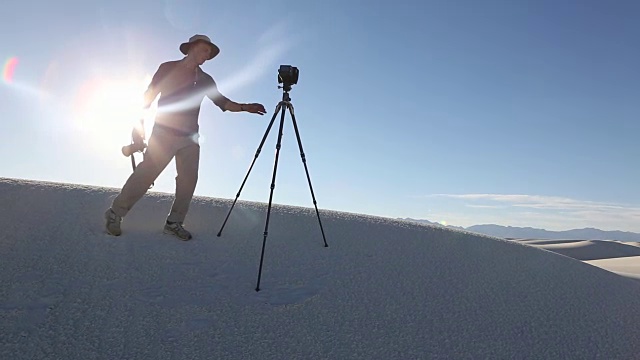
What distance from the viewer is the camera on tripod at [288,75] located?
4.52 m

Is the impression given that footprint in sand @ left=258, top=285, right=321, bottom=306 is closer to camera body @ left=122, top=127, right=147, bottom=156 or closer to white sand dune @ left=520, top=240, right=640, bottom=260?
camera body @ left=122, top=127, right=147, bottom=156

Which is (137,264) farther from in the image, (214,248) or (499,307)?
(499,307)

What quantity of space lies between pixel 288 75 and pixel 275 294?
2358mm

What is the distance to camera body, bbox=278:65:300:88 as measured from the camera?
4.52m

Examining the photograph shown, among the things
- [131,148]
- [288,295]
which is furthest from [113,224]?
[288,295]

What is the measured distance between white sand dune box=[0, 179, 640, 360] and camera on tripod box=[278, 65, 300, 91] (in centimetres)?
200

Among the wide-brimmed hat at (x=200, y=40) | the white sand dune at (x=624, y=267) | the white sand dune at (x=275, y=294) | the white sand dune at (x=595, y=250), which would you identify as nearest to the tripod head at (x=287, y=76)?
the wide-brimmed hat at (x=200, y=40)

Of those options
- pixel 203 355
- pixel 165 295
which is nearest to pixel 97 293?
pixel 165 295

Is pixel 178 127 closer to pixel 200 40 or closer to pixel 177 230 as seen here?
pixel 200 40

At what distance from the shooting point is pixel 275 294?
393 centimetres

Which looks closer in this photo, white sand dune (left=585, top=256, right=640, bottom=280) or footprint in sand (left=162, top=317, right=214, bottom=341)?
footprint in sand (left=162, top=317, right=214, bottom=341)

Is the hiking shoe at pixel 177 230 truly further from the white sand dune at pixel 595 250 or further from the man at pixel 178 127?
the white sand dune at pixel 595 250

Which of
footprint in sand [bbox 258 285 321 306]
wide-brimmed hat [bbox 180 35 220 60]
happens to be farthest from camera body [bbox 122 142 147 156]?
footprint in sand [bbox 258 285 321 306]

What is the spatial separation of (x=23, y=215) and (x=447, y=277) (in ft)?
17.0
